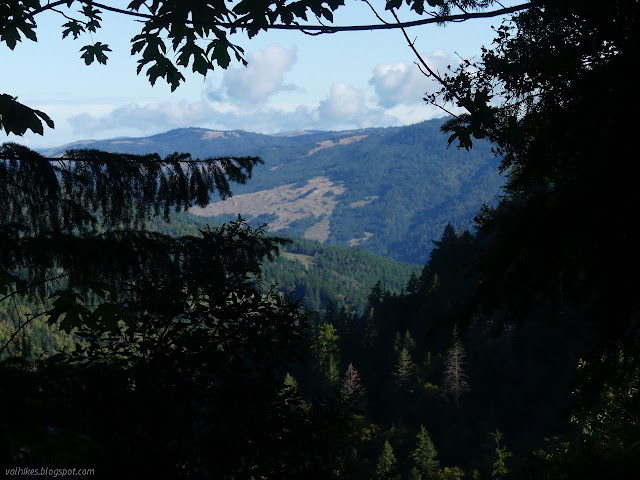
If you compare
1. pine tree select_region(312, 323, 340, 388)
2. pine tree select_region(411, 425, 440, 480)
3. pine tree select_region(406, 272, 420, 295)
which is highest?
pine tree select_region(406, 272, 420, 295)

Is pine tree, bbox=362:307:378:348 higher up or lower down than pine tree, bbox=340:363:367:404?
lower down

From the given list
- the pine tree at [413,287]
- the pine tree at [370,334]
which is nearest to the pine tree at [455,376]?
the pine tree at [370,334]

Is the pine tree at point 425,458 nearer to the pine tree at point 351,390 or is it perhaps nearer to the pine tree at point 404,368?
the pine tree at point 351,390

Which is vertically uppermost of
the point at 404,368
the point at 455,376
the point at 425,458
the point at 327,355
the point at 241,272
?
the point at 241,272

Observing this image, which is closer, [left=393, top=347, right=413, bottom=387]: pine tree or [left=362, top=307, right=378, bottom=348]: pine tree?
[left=393, top=347, right=413, bottom=387]: pine tree

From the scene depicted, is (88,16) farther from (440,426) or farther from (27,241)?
(440,426)

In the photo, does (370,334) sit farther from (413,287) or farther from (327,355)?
(413,287)

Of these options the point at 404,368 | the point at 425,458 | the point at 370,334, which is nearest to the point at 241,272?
the point at 425,458

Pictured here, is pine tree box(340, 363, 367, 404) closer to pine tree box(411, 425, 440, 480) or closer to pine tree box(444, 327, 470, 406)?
pine tree box(411, 425, 440, 480)

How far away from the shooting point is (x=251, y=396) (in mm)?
5242

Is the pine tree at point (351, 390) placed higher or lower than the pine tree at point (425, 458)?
higher


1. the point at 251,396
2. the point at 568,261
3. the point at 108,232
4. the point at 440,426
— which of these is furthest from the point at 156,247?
the point at 440,426

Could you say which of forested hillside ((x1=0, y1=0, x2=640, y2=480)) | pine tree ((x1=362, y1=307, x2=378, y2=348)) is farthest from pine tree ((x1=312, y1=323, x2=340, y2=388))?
forested hillside ((x1=0, y1=0, x2=640, y2=480))

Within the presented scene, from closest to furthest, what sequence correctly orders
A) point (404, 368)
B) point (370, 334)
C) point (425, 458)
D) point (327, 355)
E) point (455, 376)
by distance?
point (425, 458) < point (455, 376) < point (404, 368) < point (327, 355) < point (370, 334)
